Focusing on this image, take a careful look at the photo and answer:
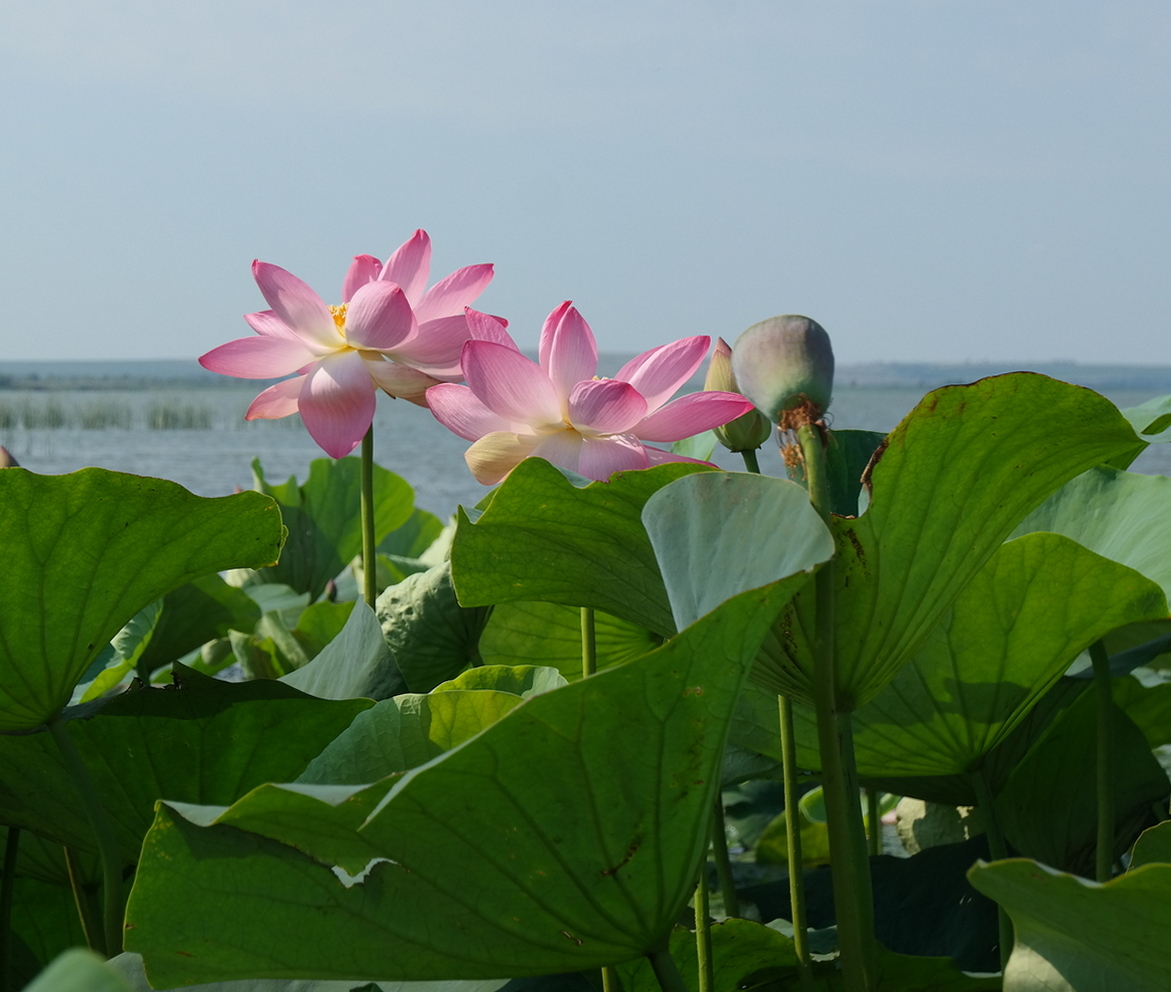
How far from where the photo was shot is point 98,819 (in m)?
0.50

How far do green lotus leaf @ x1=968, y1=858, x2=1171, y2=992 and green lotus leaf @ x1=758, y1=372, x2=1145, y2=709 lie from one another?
0.38 feet

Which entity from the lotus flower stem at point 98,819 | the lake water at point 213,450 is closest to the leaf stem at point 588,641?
the lotus flower stem at point 98,819

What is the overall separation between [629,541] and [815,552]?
12 centimetres

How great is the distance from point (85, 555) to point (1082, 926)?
0.43 m

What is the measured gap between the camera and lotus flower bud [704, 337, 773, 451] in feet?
2.04

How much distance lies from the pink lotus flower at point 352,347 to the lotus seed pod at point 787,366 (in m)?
0.27

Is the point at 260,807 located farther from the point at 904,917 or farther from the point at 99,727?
the point at 904,917

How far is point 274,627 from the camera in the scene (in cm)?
104

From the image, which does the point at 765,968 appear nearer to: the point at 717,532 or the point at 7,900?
the point at 717,532

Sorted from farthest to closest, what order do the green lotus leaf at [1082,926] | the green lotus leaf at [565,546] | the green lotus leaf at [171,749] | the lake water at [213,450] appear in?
the lake water at [213,450]
the green lotus leaf at [171,749]
the green lotus leaf at [565,546]
the green lotus leaf at [1082,926]

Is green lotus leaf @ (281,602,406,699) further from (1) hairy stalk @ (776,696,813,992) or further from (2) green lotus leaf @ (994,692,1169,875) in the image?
(2) green lotus leaf @ (994,692,1169,875)

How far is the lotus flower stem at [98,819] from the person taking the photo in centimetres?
50

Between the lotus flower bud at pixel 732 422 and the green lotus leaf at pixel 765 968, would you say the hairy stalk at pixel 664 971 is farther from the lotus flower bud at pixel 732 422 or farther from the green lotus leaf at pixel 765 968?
the lotus flower bud at pixel 732 422

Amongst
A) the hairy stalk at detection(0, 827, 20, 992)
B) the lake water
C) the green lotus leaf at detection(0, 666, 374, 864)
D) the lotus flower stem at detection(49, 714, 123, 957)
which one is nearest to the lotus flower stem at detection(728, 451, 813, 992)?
the green lotus leaf at detection(0, 666, 374, 864)
